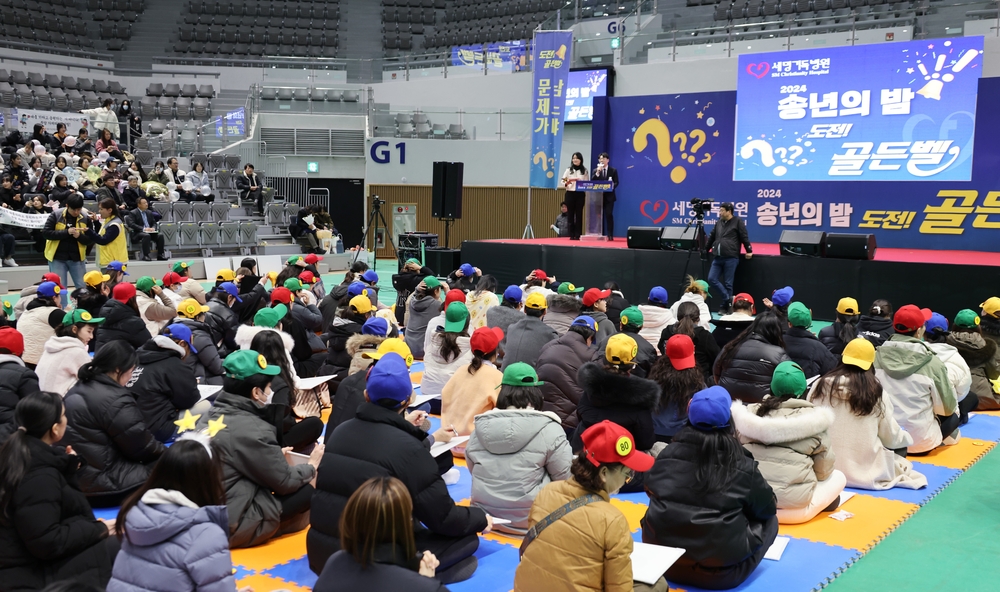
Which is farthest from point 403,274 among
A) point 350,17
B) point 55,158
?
point 350,17

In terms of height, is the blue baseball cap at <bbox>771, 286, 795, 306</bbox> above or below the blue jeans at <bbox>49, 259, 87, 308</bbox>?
above

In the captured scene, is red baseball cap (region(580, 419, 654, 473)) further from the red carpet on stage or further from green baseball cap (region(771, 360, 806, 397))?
the red carpet on stage

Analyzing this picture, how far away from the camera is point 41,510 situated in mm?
3123

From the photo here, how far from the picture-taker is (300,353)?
7.67 m

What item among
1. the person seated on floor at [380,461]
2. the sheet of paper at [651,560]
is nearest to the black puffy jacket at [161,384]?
the person seated on floor at [380,461]

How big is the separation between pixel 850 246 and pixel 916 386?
6.27 meters

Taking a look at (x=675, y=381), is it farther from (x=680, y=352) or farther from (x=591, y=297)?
(x=591, y=297)

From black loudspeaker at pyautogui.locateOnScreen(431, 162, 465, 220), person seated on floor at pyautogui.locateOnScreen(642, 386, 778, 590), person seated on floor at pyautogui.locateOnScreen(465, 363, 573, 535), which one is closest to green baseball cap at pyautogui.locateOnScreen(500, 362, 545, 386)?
person seated on floor at pyautogui.locateOnScreen(465, 363, 573, 535)

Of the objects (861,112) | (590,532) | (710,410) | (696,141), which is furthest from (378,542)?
(696,141)

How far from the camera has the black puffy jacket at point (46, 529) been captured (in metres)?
3.11

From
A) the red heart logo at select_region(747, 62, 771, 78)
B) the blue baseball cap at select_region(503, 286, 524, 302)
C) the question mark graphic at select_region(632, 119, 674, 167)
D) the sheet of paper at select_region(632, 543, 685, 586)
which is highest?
the red heart logo at select_region(747, 62, 771, 78)

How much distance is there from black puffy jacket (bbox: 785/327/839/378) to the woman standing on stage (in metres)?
9.17

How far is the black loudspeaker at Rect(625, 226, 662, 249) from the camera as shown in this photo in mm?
13797

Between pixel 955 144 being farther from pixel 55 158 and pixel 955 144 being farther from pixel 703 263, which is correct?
pixel 55 158
